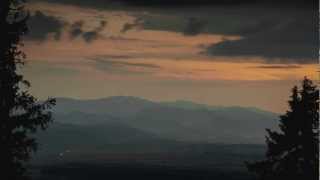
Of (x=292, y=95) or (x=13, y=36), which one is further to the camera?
(x=292, y=95)

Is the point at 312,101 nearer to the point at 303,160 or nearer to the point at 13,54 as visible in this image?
the point at 303,160

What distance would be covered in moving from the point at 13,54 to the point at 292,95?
12.1 meters

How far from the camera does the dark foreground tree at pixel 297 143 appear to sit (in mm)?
26953

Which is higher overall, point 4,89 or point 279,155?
point 4,89

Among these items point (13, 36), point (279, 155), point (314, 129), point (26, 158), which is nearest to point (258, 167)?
point (279, 155)

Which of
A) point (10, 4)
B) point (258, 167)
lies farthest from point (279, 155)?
point (10, 4)

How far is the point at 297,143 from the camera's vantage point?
27375 millimetres

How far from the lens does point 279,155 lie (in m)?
28.3

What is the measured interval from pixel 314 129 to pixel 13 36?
12932 mm

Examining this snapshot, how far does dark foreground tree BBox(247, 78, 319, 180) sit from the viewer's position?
27.0 metres

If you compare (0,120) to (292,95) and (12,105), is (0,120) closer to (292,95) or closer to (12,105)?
(12,105)

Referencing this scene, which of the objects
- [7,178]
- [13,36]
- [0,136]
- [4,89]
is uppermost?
[13,36]

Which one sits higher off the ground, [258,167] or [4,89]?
[4,89]

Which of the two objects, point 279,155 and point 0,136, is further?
point 279,155
